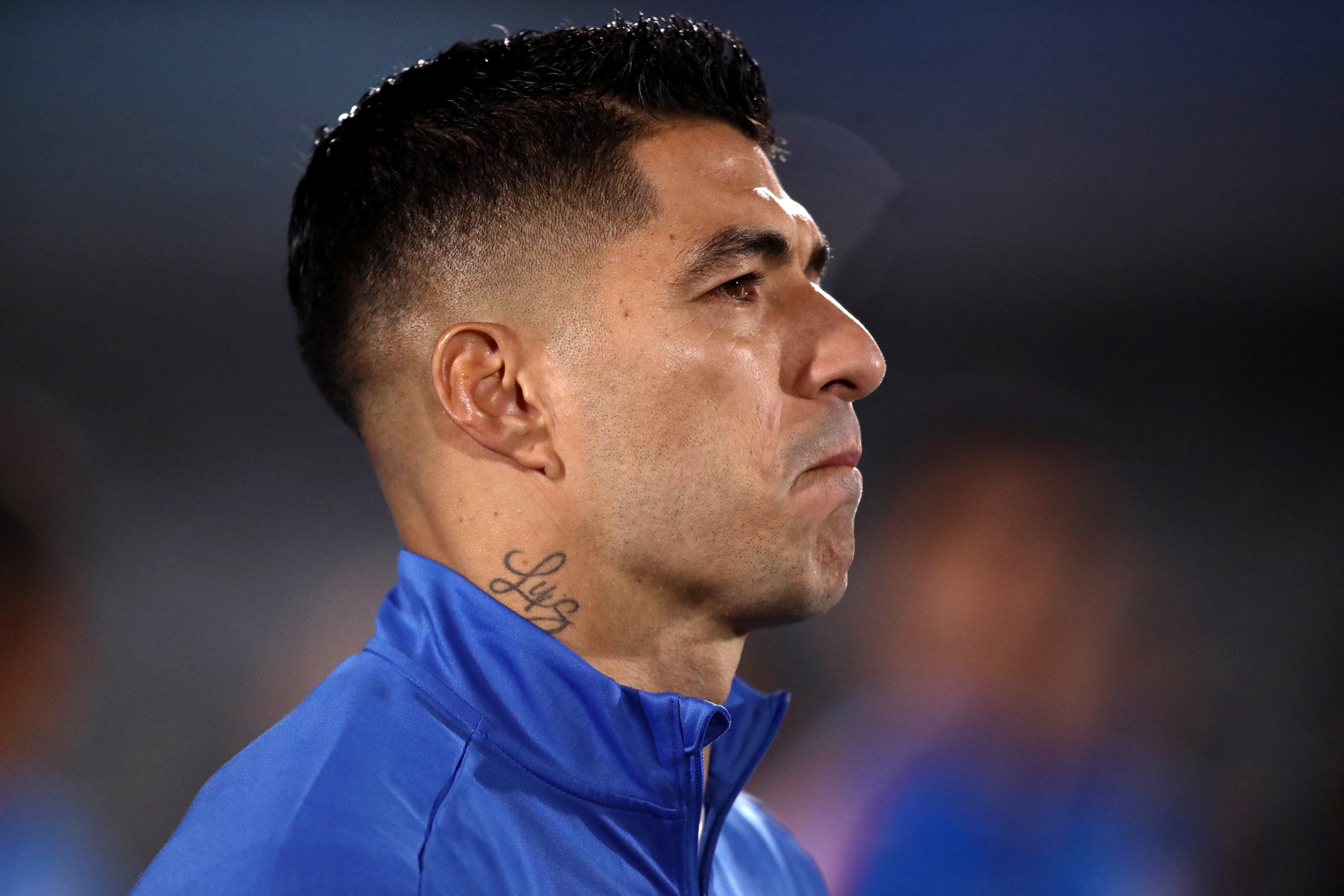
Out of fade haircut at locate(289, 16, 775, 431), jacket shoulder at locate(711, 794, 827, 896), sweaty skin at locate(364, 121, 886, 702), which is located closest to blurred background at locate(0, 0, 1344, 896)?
jacket shoulder at locate(711, 794, 827, 896)

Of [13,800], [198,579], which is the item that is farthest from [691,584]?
[13,800]

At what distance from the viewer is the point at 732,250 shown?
41.8 inches

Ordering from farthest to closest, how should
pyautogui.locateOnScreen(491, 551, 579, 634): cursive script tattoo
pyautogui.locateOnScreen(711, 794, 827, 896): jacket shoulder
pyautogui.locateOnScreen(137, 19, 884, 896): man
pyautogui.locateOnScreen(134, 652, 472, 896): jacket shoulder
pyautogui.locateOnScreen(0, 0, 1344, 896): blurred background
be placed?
1. pyautogui.locateOnScreen(0, 0, 1344, 896): blurred background
2. pyautogui.locateOnScreen(711, 794, 827, 896): jacket shoulder
3. pyautogui.locateOnScreen(491, 551, 579, 634): cursive script tattoo
4. pyautogui.locateOnScreen(137, 19, 884, 896): man
5. pyautogui.locateOnScreen(134, 652, 472, 896): jacket shoulder

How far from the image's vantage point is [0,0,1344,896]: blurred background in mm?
2512

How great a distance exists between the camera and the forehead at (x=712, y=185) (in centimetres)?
107

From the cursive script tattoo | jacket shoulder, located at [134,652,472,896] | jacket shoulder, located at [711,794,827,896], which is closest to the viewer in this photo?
jacket shoulder, located at [134,652,472,896]

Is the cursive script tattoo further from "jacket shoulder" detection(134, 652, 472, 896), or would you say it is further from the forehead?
the forehead

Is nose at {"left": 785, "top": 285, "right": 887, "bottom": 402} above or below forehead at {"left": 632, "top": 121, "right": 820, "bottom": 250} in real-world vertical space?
below

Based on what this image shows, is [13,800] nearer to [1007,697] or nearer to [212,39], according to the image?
[212,39]

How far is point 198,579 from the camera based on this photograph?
2684 mm

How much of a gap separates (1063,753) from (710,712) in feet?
6.21

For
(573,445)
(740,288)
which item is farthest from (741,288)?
(573,445)

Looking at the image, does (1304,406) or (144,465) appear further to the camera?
(1304,406)

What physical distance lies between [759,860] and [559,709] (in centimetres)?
49
